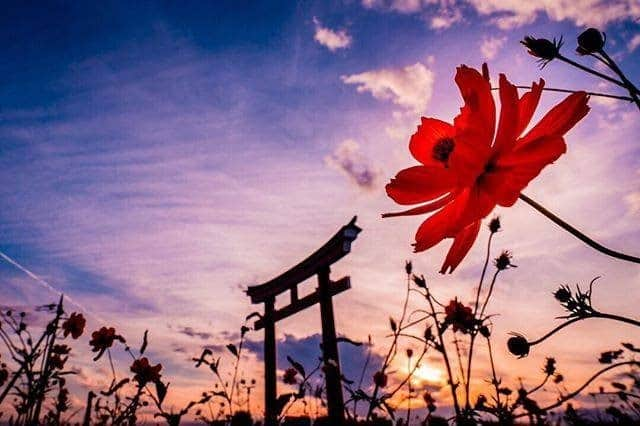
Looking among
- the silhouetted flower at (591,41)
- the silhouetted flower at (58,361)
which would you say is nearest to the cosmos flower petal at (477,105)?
the silhouetted flower at (591,41)

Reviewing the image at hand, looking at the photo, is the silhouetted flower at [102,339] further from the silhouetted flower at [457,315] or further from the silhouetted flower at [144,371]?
the silhouetted flower at [457,315]

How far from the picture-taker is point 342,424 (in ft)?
13.7

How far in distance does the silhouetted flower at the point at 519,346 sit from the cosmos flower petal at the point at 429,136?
463mm

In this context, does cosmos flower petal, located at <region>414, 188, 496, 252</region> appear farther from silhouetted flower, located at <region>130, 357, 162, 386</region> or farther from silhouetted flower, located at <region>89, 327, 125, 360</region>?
silhouetted flower, located at <region>89, 327, 125, 360</region>

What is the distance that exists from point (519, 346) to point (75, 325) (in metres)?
4.70

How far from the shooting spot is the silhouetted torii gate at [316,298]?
507 cm

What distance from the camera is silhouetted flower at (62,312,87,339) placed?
4.42 metres

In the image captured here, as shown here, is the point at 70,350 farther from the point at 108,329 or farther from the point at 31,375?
the point at 31,375

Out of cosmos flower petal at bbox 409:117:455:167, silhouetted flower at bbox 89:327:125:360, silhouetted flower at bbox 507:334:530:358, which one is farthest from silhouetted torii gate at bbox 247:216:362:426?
cosmos flower petal at bbox 409:117:455:167

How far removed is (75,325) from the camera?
14.8 ft

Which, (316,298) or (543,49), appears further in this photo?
(316,298)

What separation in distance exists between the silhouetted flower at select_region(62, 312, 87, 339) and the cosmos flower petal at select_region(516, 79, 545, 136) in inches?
190

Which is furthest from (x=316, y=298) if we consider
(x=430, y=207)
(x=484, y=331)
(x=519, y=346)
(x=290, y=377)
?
(x=430, y=207)

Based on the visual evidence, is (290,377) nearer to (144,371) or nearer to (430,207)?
(144,371)
